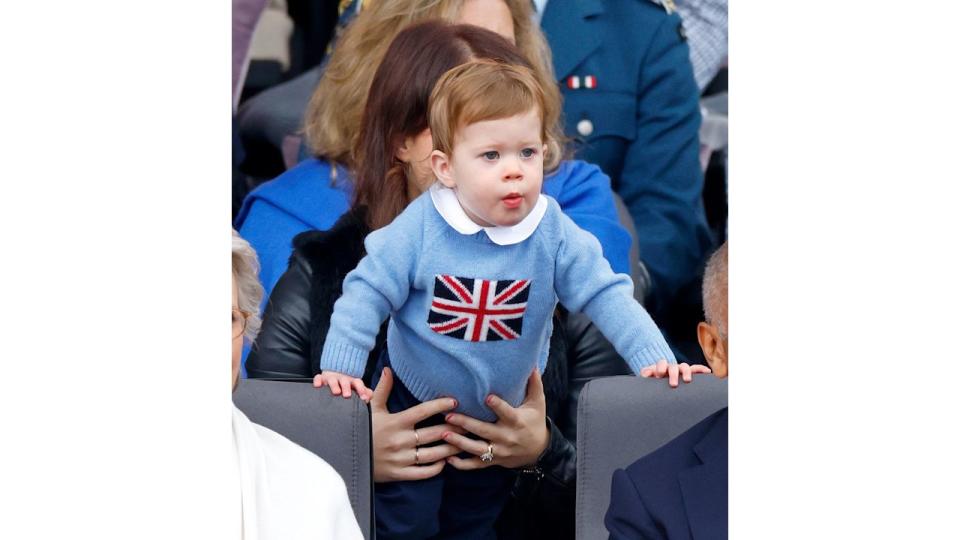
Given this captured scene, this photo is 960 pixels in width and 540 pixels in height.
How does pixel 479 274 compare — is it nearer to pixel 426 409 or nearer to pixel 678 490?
pixel 426 409

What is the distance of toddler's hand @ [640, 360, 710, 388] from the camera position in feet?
6.18

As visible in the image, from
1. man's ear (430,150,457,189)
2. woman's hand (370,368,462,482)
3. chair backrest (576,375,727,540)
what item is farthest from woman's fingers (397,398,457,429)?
man's ear (430,150,457,189)

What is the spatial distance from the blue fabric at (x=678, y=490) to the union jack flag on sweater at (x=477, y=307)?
0.69ft

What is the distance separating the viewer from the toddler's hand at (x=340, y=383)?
188 cm

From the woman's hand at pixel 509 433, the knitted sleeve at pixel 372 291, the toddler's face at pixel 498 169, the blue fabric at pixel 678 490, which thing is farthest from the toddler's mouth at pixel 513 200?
the blue fabric at pixel 678 490

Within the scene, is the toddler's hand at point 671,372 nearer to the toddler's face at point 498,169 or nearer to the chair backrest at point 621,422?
the chair backrest at point 621,422

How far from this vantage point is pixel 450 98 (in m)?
1.82

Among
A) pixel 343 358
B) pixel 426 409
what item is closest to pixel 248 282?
pixel 343 358

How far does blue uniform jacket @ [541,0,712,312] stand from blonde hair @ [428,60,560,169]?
0.15m

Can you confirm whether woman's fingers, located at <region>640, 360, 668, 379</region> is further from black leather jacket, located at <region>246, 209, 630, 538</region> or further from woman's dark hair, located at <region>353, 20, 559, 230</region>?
woman's dark hair, located at <region>353, 20, 559, 230</region>

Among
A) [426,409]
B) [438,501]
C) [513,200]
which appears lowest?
[438,501]

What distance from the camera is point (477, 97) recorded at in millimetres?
1807

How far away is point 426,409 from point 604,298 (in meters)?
0.24
